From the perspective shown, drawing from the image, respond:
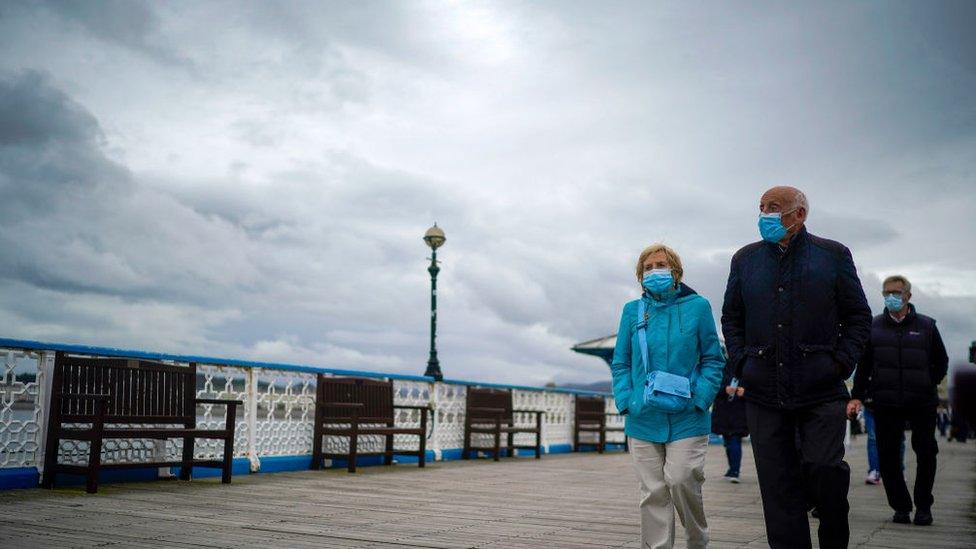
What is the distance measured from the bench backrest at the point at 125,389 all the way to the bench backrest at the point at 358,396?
2238 millimetres

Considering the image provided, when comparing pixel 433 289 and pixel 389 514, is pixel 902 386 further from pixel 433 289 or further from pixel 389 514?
pixel 433 289

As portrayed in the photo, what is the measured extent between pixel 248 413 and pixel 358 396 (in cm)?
163

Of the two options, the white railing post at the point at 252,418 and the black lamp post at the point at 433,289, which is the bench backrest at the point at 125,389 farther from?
the black lamp post at the point at 433,289

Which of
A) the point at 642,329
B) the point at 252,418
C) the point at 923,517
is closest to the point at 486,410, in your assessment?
the point at 252,418

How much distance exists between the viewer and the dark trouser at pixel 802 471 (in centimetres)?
417

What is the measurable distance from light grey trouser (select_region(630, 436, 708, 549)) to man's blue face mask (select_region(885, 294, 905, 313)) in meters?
3.29

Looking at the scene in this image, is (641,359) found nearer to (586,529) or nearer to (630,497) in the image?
(586,529)

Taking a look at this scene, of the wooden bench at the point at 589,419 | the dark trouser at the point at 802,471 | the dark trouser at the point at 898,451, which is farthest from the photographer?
the wooden bench at the point at 589,419

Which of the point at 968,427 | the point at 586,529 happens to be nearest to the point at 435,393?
the point at 586,529

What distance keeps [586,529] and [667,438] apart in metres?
1.88

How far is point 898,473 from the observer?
6.71 metres

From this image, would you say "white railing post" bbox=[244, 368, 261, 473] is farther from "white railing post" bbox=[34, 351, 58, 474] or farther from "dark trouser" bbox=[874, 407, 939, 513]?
"dark trouser" bbox=[874, 407, 939, 513]

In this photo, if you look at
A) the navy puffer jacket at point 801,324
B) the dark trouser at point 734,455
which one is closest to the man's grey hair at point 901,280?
the navy puffer jacket at point 801,324

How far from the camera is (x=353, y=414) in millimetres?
10297
